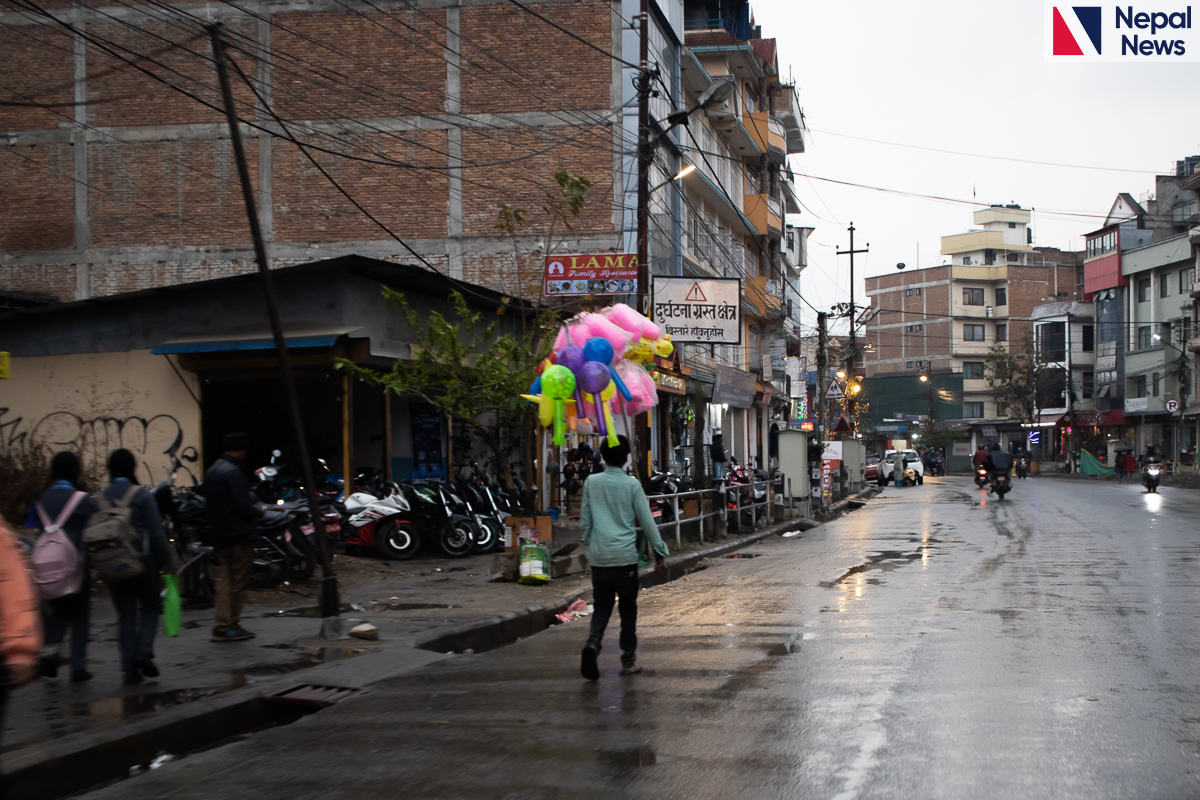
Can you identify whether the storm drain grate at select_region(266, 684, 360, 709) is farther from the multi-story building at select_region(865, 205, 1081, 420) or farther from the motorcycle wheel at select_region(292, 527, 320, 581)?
the multi-story building at select_region(865, 205, 1081, 420)

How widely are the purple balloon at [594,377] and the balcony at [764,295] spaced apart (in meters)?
29.8

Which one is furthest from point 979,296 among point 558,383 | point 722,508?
point 558,383

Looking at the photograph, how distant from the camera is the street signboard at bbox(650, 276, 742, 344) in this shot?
22.0 m

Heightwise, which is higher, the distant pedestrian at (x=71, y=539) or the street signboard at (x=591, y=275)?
the street signboard at (x=591, y=275)

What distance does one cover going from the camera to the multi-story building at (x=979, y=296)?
90.3 meters

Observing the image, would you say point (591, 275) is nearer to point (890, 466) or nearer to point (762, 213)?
point (762, 213)

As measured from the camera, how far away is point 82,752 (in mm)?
6094

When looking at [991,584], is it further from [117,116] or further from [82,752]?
[117,116]

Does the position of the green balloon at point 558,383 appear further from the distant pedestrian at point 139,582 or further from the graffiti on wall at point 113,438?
the graffiti on wall at point 113,438

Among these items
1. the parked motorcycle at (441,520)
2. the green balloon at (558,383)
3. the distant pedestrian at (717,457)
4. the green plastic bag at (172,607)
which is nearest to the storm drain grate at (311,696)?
the green plastic bag at (172,607)

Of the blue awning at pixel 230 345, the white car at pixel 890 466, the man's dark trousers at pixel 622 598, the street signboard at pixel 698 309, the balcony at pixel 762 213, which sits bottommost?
the white car at pixel 890 466

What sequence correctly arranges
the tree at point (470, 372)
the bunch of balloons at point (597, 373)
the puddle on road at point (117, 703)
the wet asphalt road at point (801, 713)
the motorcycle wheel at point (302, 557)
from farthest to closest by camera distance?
1. the tree at point (470, 372)
2. the motorcycle wheel at point (302, 557)
3. the bunch of balloons at point (597, 373)
4. the puddle on road at point (117, 703)
5. the wet asphalt road at point (801, 713)

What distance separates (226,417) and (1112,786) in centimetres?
1842

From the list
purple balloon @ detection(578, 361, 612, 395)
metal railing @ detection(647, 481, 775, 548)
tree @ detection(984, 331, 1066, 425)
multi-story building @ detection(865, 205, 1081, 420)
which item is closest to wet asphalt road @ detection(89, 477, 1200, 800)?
purple balloon @ detection(578, 361, 612, 395)
